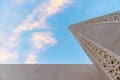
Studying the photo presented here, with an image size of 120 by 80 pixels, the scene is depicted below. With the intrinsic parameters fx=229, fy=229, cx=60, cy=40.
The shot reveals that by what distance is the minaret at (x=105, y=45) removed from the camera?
4.49 meters

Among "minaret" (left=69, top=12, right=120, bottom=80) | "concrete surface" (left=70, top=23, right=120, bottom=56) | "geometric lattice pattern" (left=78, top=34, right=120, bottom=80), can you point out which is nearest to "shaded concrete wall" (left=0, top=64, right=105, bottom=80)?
"minaret" (left=69, top=12, right=120, bottom=80)

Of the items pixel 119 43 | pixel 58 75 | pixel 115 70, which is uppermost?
pixel 58 75

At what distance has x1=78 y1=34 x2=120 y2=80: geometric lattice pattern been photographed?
171 inches

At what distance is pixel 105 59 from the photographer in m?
5.02

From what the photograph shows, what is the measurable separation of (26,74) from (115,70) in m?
3.71

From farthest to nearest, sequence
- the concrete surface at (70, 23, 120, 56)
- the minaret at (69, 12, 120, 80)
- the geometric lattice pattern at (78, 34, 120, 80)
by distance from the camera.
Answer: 1. the concrete surface at (70, 23, 120, 56)
2. the minaret at (69, 12, 120, 80)
3. the geometric lattice pattern at (78, 34, 120, 80)

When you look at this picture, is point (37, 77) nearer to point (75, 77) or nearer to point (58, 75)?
point (58, 75)

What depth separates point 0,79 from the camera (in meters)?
7.09

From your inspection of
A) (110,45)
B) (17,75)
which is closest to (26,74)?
(17,75)

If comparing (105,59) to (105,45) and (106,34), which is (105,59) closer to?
(105,45)

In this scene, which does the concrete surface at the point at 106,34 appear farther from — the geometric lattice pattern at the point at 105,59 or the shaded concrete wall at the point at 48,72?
the shaded concrete wall at the point at 48,72

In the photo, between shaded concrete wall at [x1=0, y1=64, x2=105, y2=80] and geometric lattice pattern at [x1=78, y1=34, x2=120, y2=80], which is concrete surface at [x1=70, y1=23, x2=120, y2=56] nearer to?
geometric lattice pattern at [x1=78, y1=34, x2=120, y2=80]

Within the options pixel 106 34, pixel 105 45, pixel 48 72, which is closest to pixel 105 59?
pixel 105 45

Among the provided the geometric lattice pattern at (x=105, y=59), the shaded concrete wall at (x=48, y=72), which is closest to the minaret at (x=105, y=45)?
the geometric lattice pattern at (x=105, y=59)
